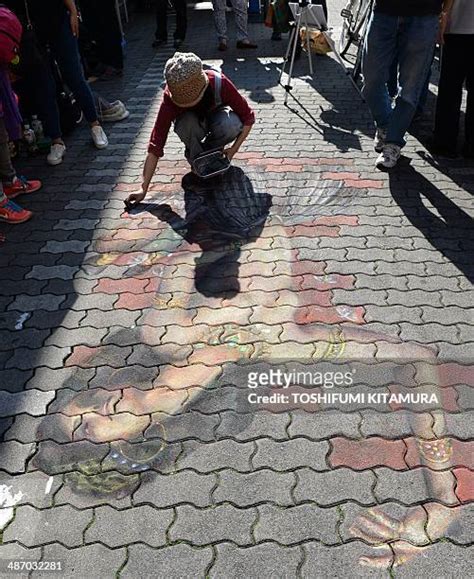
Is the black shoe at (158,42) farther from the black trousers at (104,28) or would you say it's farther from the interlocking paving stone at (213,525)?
the interlocking paving stone at (213,525)

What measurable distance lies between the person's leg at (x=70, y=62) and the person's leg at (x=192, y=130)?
1.18 m

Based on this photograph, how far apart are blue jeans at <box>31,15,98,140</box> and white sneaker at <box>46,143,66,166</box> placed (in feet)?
0.25

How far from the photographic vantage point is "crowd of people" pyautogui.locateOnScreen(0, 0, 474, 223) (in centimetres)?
354

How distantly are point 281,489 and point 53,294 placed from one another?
173cm

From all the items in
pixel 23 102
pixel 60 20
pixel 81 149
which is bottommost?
pixel 81 149

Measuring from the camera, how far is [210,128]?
12.9ft

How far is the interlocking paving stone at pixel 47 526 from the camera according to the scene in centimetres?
183

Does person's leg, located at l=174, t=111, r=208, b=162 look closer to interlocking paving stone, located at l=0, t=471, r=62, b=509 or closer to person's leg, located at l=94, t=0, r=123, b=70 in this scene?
interlocking paving stone, located at l=0, t=471, r=62, b=509

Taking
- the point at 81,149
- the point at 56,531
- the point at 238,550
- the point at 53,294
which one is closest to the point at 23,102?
the point at 81,149

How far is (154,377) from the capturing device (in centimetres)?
243

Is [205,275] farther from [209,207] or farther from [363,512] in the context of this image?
[363,512]

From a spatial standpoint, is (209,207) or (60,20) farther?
(60,20)

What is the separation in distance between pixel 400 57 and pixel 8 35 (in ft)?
8.48

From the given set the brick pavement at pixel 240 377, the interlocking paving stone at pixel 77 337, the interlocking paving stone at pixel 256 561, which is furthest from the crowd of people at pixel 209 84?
the interlocking paving stone at pixel 256 561
